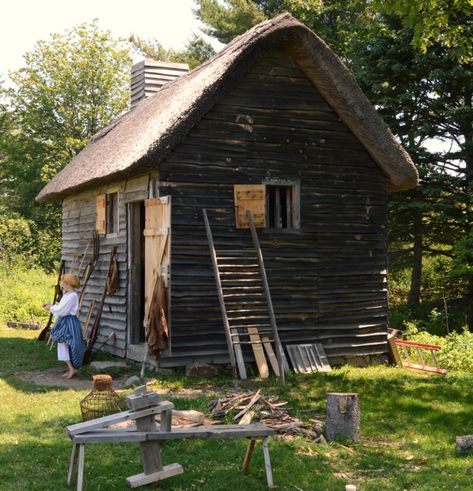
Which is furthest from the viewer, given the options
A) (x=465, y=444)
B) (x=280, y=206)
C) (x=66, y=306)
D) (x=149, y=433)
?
(x=280, y=206)

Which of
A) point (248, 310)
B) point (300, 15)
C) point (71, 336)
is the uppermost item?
point (300, 15)

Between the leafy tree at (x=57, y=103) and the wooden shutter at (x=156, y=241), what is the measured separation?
22246 millimetres

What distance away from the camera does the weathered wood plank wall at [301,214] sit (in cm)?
1120

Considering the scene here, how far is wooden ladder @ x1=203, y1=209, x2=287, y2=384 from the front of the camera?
36.4 feet

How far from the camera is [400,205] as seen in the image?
17.8 m

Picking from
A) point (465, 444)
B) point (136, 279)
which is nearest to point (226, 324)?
point (136, 279)

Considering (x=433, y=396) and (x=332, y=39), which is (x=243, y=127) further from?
→ (x=332, y=39)

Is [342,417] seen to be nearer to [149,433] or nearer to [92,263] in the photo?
[149,433]

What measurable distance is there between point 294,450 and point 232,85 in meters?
6.52

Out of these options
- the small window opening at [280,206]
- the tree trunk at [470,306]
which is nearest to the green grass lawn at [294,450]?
the small window opening at [280,206]

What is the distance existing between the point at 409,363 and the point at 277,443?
6437 mm

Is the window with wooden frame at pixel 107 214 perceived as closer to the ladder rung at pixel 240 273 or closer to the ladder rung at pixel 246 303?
the ladder rung at pixel 240 273

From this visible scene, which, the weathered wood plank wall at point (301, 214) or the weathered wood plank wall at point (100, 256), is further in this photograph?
the weathered wood plank wall at point (100, 256)

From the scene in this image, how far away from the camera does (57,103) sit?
1328 inches
